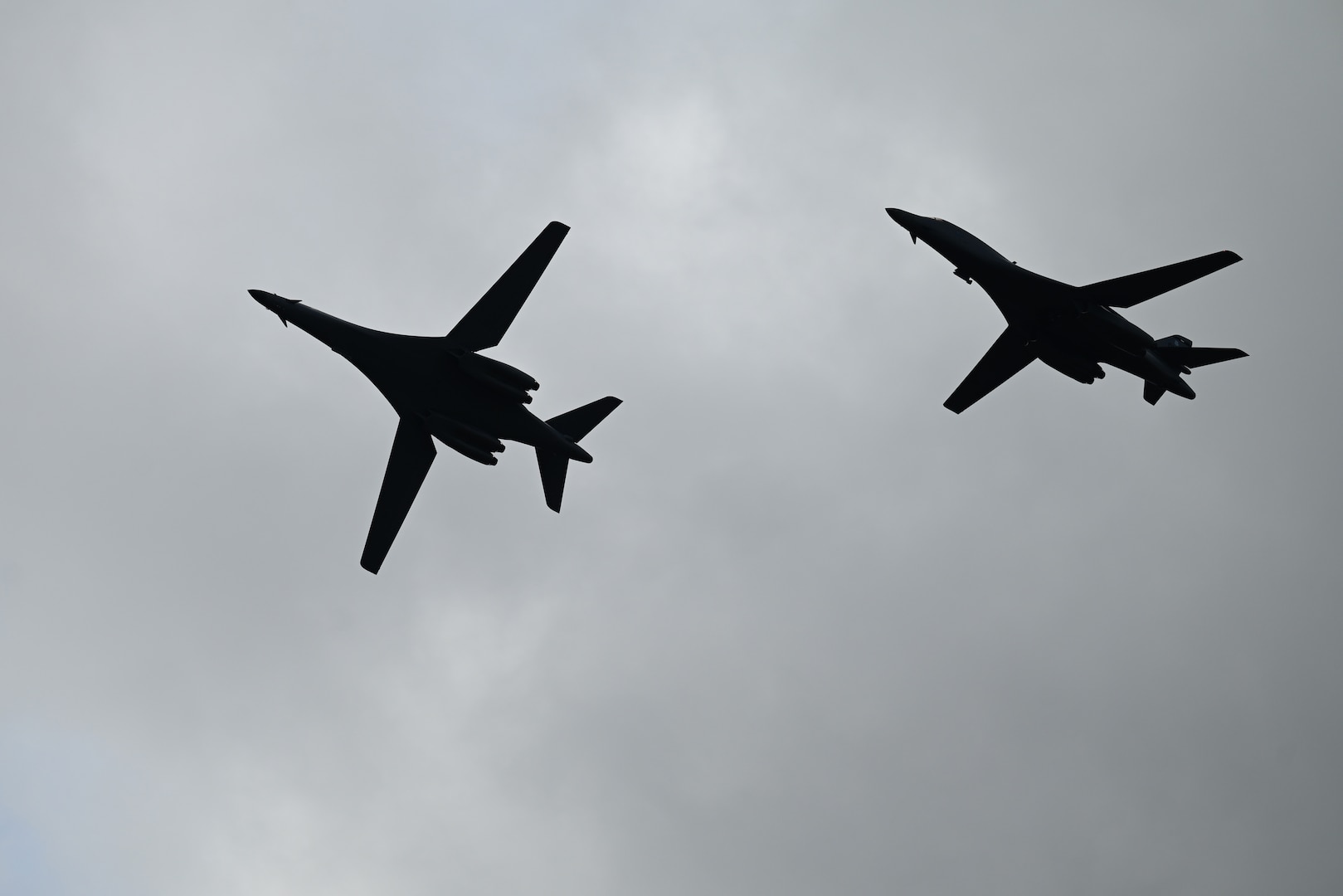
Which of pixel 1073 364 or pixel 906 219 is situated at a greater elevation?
pixel 906 219

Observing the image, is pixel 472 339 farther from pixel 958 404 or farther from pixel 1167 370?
pixel 1167 370

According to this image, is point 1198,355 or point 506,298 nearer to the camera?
point 506,298

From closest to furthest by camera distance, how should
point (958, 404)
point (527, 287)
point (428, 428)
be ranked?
point (527, 287) < point (428, 428) < point (958, 404)

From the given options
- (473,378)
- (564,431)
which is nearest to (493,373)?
(473,378)

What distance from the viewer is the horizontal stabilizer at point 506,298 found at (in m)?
35.1

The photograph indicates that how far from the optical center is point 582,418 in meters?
39.7

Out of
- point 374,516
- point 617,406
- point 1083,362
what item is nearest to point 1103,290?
point 1083,362

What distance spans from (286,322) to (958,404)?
28.8m

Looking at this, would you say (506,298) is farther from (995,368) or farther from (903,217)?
(995,368)

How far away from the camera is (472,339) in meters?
36.2

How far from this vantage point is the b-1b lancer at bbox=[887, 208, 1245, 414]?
1545 inches

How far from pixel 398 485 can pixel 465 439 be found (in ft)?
15.0

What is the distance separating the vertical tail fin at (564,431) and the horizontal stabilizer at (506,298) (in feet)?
15.7

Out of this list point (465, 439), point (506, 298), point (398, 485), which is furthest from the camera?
point (398, 485)
